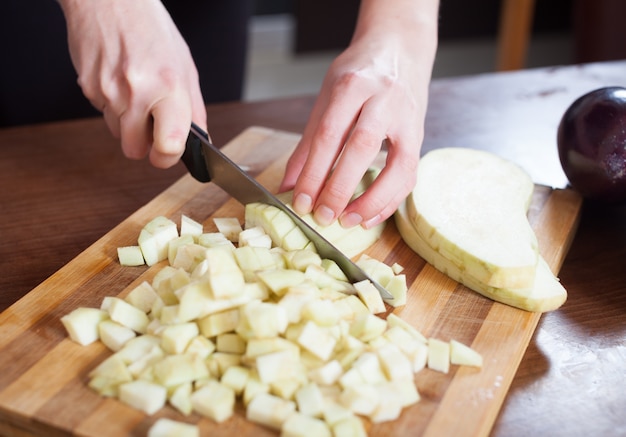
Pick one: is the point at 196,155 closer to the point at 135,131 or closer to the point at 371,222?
the point at 135,131

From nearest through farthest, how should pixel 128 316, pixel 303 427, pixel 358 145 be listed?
pixel 303 427 < pixel 128 316 < pixel 358 145

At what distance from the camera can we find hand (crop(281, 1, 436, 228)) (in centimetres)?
155

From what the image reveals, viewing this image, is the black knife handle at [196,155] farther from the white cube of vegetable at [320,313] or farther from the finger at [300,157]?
the white cube of vegetable at [320,313]

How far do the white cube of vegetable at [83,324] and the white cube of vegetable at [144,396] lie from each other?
0.52 ft

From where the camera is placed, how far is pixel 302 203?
157 cm

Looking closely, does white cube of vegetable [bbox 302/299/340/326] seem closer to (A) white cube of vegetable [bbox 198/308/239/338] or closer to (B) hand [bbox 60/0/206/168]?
(A) white cube of vegetable [bbox 198/308/239/338]

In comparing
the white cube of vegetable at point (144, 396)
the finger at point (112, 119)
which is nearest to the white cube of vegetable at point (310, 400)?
the white cube of vegetable at point (144, 396)

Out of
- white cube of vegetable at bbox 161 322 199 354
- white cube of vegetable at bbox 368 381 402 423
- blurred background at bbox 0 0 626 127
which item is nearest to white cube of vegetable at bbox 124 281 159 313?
white cube of vegetable at bbox 161 322 199 354

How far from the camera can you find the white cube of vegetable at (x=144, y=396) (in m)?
1.14

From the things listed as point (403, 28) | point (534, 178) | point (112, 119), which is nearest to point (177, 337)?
point (112, 119)

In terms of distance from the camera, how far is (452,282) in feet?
5.01

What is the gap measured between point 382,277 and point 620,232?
0.68 metres

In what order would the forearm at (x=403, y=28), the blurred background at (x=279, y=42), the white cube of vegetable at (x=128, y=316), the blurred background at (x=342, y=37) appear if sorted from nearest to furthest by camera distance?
the white cube of vegetable at (x=128, y=316) → the forearm at (x=403, y=28) → the blurred background at (x=279, y=42) → the blurred background at (x=342, y=37)

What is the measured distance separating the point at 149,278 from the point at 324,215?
0.38m
